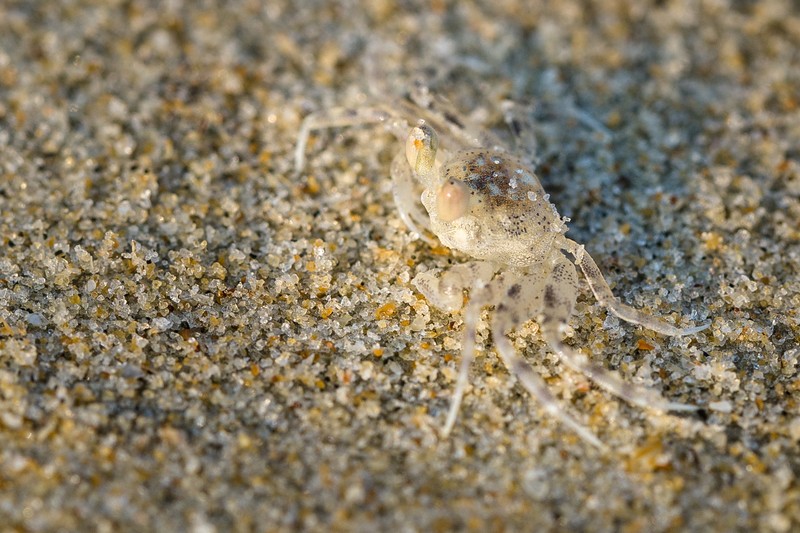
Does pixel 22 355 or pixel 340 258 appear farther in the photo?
pixel 340 258

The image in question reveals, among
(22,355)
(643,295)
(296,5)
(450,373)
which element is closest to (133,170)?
(22,355)

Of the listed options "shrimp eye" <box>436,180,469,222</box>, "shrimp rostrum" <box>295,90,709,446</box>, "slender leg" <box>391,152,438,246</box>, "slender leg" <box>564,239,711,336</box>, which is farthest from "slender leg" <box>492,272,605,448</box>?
"slender leg" <box>391,152,438,246</box>

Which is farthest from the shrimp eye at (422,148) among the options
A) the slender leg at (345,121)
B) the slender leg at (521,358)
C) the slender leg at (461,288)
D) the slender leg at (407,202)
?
the slender leg at (521,358)

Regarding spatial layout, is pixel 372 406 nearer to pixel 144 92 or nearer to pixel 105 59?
pixel 144 92

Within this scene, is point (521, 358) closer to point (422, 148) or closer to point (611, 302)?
point (611, 302)

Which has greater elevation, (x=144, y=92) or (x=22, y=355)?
(x=144, y=92)

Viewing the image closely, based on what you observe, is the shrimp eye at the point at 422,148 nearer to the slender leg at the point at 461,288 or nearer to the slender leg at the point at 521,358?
the slender leg at the point at 461,288
